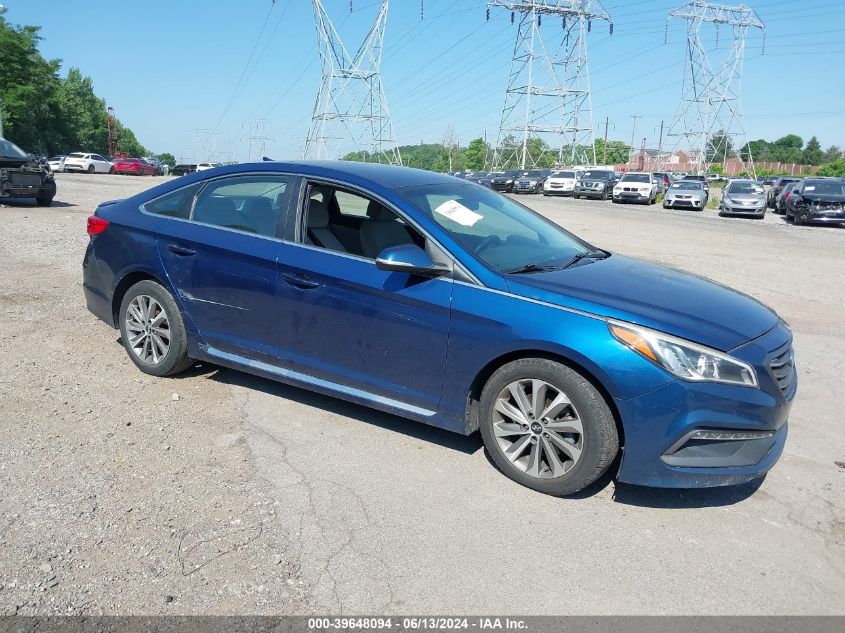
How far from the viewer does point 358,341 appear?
4.16 metres

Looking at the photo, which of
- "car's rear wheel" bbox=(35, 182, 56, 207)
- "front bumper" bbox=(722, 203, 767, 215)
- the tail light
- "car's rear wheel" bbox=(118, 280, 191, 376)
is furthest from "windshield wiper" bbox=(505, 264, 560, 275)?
"front bumper" bbox=(722, 203, 767, 215)

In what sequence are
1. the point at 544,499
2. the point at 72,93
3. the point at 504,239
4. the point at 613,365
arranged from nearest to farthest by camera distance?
the point at 613,365, the point at 544,499, the point at 504,239, the point at 72,93

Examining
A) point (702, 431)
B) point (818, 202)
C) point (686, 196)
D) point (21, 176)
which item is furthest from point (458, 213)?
point (686, 196)

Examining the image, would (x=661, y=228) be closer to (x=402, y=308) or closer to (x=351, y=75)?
(x=402, y=308)

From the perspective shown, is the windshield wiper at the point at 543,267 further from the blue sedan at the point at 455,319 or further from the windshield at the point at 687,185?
the windshield at the point at 687,185

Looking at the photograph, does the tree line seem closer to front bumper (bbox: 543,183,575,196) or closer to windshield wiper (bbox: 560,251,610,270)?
front bumper (bbox: 543,183,575,196)

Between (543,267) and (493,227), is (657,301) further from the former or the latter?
(493,227)

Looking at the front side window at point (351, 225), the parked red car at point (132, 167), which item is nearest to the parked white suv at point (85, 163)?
the parked red car at point (132, 167)

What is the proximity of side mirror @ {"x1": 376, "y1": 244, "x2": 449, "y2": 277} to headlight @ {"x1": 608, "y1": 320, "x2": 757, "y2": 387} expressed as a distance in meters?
1.06

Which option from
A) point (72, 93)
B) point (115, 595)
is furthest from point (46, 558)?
point (72, 93)

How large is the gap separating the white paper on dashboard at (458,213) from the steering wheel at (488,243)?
150 millimetres

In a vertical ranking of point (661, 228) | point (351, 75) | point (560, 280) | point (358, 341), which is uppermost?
point (351, 75)

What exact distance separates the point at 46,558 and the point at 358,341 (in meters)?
1.91

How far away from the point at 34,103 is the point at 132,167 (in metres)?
10.0
